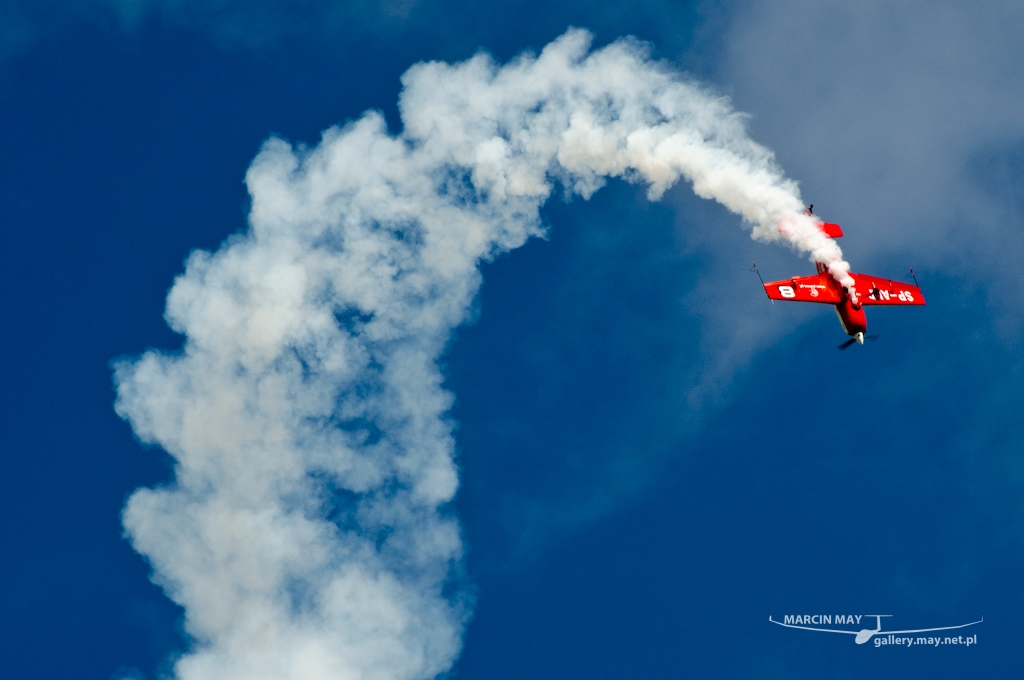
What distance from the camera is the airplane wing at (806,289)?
60.8 metres

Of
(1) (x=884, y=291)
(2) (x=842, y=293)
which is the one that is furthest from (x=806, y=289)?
(1) (x=884, y=291)

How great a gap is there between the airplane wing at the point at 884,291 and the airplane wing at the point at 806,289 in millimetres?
1535

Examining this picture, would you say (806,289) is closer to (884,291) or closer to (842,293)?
(842,293)

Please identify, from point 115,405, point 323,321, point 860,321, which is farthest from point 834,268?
point 115,405

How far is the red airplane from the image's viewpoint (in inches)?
2404

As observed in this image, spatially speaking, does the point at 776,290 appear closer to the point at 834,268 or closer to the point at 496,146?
the point at 834,268

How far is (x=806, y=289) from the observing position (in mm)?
61938

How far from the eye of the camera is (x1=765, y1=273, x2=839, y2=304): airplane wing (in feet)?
200

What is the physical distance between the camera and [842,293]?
62.4 meters

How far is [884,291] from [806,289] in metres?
5.22

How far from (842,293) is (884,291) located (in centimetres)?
319

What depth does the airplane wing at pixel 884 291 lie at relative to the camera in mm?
63094

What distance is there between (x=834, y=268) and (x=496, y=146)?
19.1 meters

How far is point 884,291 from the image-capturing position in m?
64.1
